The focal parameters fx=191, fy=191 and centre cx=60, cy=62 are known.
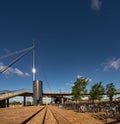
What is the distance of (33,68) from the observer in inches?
3939

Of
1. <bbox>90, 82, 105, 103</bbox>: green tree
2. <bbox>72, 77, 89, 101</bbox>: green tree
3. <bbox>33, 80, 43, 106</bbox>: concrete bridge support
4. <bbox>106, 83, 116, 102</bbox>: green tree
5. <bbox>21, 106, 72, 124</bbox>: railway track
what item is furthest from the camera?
<bbox>33, 80, 43, 106</bbox>: concrete bridge support

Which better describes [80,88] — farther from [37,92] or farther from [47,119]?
[47,119]

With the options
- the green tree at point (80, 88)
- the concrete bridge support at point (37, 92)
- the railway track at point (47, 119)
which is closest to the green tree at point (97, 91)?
the green tree at point (80, 88)

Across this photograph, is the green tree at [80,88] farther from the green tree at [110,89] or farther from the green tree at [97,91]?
the green tree at [110,89]

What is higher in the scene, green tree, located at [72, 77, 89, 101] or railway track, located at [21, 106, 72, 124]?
green tree, located at [72, 77, 89, 101]

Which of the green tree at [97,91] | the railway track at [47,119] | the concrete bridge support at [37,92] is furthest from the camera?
the concrete bridge support at [37,92]

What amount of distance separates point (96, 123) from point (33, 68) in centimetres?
8698

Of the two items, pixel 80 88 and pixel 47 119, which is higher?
pixel 80 88

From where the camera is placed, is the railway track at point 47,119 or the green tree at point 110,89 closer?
the railway track at point 47,119

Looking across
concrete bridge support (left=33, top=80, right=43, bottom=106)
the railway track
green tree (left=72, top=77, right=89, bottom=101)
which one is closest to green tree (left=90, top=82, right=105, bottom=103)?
green tree (left=72, top=77, right=89, bottom=101)

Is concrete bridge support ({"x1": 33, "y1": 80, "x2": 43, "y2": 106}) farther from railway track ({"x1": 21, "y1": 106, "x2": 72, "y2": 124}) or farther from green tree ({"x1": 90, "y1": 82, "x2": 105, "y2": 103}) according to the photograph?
railway track ({"x1": 21, "y1": 106, "x2": 72, "y2": 124})

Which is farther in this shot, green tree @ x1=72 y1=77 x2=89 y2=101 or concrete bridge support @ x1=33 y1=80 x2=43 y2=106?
concrete bridge support @ x1=33 y1=80 x2=43 y2=106

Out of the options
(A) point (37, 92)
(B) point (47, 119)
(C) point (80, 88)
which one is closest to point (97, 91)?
(C) point (80, 88)

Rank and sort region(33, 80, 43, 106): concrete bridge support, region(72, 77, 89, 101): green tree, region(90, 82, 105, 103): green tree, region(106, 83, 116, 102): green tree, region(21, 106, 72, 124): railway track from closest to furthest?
region(21, 106, 72, 124): railway track, region(72, 77, 89, 101): green tree, region(90, 82, 105, 103): green tree, region(106, 83, 116, 102): green tree, region(33, 80, 43, 106): concrete bridge support
